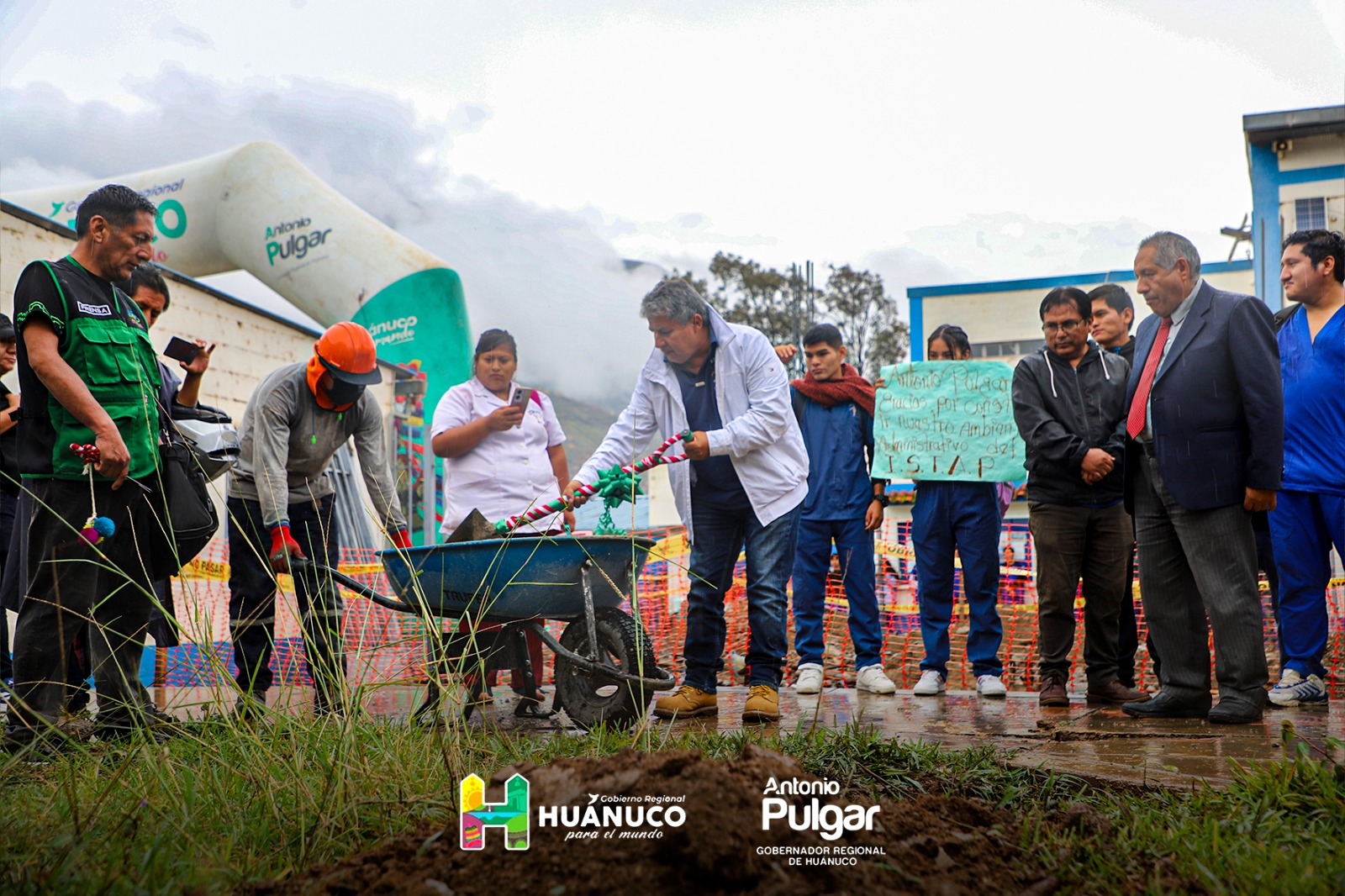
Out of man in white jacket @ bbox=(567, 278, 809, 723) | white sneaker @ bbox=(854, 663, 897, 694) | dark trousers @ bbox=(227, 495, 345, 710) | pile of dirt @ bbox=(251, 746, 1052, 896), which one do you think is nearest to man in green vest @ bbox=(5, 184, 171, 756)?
dark trousers @ bbox=(227, 495, 345, 710)

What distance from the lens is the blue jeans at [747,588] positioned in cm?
430

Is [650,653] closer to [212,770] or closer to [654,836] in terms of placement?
[212,770]

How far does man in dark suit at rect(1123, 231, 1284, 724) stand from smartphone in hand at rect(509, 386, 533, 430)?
2.79 metres

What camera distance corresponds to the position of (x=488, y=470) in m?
5.06

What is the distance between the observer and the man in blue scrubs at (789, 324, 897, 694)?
539 cm

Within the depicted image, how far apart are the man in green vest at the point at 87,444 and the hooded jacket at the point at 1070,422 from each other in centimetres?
361

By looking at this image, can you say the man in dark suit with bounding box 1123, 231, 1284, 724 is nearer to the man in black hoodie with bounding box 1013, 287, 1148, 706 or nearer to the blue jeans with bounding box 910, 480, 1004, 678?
the man in black hoodie with bounding box 1013, 287, 1148, 706

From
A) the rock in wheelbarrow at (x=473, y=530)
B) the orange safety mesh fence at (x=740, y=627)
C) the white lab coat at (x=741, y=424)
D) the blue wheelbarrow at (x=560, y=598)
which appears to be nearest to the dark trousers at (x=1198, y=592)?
the white lab coat at (x=741, y=424)

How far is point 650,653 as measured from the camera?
4363 mm

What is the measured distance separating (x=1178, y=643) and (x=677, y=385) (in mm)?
2289

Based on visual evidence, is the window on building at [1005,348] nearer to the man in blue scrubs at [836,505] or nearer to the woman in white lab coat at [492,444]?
the man in blue scrubs at [836,505]

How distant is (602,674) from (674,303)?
153cm

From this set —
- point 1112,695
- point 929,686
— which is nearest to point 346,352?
point 929,686

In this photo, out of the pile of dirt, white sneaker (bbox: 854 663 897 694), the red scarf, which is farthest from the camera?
the red scarf
